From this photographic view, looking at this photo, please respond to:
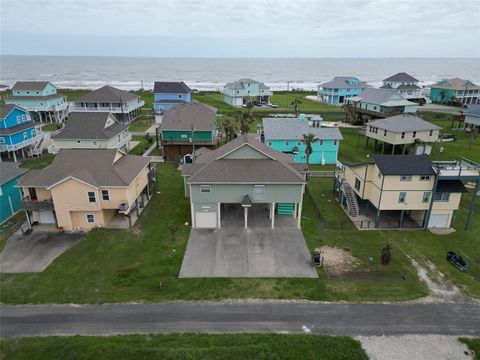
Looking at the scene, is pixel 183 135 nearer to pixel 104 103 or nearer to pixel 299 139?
pixel 299 139

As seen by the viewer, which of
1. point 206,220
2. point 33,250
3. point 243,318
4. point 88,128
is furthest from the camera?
point 88,128

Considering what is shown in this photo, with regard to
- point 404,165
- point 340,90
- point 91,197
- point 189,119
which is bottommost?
point 91,197

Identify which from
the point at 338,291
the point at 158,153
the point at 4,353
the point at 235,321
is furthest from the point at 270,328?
the point at 158,153

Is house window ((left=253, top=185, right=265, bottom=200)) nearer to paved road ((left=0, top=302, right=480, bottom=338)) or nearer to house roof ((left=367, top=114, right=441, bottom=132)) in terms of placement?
paved road ((left=0, top=302, right=480, bottom=338))

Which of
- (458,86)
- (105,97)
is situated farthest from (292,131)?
(458,86)

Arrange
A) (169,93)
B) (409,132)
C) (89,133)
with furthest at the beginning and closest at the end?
(169,93) < (409,132) < (89,133)

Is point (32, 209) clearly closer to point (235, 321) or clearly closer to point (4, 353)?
point (4, 353)

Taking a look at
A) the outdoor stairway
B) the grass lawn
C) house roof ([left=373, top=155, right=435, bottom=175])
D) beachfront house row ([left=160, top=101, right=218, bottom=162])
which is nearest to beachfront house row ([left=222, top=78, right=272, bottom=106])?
beachfront house row ([left=160, top=101, right=218, bottom=162])
